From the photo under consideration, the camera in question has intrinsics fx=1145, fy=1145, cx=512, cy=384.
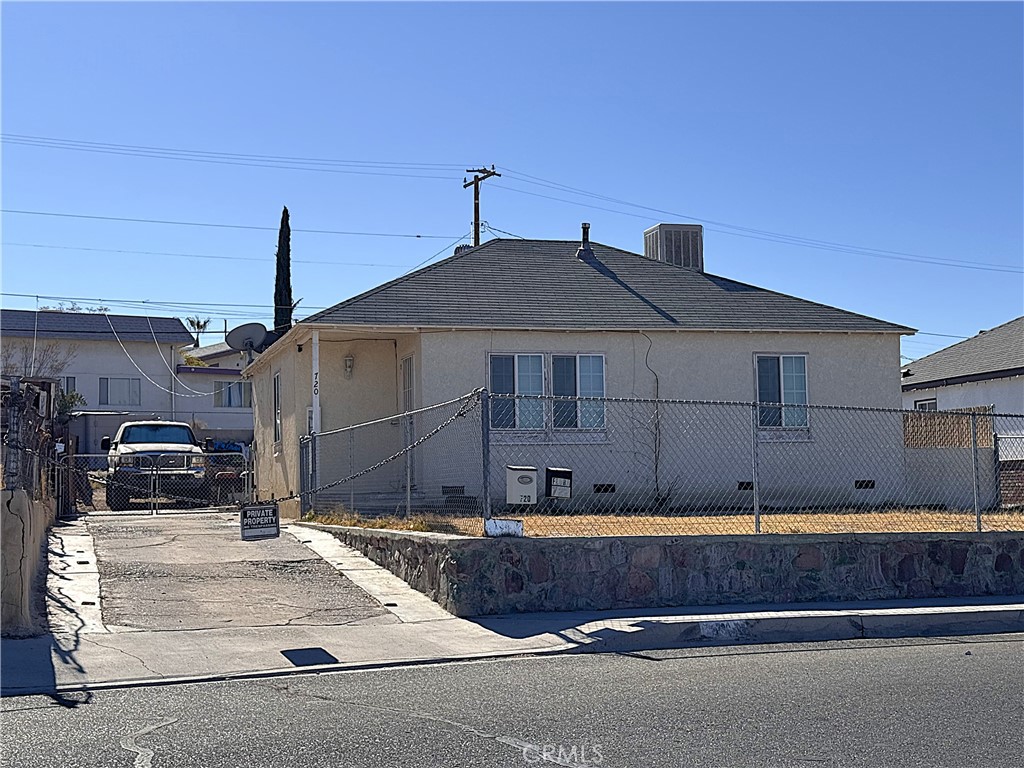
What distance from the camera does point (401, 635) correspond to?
9883mm

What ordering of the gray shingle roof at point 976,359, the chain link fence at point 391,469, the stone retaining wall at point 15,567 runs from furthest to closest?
the gray shingle roof at point 976,359 < the chain link fence at point 391,469 < the stone retaining wall at point 15,567

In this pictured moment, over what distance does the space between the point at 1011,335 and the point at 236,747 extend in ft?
94.4

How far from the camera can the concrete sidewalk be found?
8.41 m

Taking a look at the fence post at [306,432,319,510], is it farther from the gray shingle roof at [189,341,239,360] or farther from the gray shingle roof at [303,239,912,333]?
the gray shingle roof at [189,341,239,360]

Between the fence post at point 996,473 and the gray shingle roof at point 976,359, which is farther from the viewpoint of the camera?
the gray shingle roof at point 976,359

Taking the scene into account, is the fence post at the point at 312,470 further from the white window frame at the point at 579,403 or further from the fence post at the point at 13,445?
the fence post at the point at 13,445

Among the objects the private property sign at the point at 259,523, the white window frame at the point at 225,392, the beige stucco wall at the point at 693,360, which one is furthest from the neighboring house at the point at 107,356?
the private property sign at the point at 259,523

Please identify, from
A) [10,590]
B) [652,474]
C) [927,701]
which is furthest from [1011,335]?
[10,590]

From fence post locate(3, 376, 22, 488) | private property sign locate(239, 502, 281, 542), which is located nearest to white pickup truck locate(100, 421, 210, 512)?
fence post locate(3, 376, 22, 488)

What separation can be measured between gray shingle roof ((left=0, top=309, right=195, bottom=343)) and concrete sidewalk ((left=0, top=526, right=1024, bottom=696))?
3831cm

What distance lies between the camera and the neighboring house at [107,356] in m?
46.9

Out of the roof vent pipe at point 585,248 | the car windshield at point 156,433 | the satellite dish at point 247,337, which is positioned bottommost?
the car windshield at point 156,433

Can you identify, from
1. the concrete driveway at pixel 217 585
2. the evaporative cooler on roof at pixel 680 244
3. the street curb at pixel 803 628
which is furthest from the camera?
the evaporative cooler on roof at pixel 680 244

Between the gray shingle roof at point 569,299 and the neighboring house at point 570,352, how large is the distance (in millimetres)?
40
